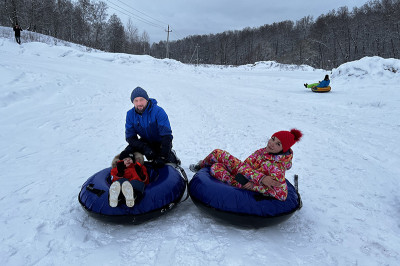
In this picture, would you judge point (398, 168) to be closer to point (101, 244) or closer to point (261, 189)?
point (261, 189)

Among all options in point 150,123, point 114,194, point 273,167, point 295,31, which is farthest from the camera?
point 295,31

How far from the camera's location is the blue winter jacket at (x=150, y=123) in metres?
3.30

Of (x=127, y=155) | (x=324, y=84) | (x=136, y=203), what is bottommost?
(x=136, y=203)

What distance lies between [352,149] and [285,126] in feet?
6.22

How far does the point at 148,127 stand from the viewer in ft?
11.1

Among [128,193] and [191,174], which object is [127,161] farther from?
[191,174]

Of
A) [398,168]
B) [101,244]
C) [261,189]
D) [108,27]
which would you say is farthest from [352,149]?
[108,27]

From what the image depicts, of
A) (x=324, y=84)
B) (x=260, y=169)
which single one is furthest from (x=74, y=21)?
(x=260, y=169)

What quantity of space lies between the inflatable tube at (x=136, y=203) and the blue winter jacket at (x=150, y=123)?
32.2 inches

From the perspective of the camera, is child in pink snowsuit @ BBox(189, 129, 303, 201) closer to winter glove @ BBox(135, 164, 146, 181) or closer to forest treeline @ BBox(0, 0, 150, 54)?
winter glove @ BBox(135, 164, 146, 181)

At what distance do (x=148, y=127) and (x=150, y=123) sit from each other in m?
0.08

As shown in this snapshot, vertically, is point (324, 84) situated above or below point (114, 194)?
above

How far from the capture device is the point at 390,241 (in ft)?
7.48

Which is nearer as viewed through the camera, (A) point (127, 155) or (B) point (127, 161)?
(B) point (127, 161)
